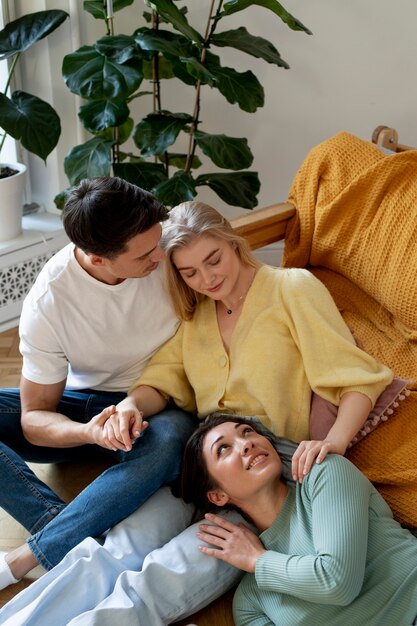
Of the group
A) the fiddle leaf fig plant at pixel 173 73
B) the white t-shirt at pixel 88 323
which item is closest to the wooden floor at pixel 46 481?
the white t-shirt at pixel 88 323

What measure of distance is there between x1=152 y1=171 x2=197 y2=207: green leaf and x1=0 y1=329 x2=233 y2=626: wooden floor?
73 cm

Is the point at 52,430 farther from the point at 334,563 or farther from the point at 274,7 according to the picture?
the point at 274,7

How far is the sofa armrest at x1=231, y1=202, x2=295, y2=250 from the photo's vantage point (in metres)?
2.33

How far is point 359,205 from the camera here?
2264 millimetres

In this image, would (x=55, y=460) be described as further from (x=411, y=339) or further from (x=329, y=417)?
(x=411, y=339)

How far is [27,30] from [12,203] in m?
0.57

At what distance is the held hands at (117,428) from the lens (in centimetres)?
180

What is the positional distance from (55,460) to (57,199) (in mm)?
936

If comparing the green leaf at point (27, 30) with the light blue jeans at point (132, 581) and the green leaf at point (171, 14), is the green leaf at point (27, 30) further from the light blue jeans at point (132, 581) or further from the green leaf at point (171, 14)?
the light blue jeans at point (132, 581)

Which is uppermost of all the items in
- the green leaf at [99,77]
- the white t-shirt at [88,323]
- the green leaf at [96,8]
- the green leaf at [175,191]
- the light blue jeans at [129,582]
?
the green leaf at [96,8]

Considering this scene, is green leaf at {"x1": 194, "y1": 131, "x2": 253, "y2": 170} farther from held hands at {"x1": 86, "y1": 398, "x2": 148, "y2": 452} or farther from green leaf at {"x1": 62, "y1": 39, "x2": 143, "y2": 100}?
held hands at {"x1": 86, "y1": 398, "x2": 148, "y2": 452}

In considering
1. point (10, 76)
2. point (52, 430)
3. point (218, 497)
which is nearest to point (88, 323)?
point (52, 430)

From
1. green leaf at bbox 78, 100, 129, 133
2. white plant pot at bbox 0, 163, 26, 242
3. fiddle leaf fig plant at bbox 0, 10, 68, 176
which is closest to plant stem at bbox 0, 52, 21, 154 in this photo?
fiddle leaf fig plant at bbox 0, 10, 68, 176

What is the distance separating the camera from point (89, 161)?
8.75ft
